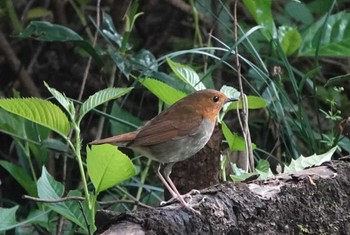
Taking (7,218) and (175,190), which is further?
(7,218)

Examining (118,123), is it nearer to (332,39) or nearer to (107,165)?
(332,39)

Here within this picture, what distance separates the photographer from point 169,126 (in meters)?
3.25

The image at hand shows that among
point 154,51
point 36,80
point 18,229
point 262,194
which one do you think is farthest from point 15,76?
point 262,194

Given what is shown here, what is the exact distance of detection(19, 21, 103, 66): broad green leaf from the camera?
4.02m

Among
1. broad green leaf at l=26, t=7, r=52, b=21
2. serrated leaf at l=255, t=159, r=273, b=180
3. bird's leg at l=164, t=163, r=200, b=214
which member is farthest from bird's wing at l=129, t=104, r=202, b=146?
broad green leaf at l=26, t=7, r=52, b=21

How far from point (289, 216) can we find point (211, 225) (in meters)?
0.30

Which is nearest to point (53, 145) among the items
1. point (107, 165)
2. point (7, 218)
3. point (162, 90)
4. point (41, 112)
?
point (7, 218)

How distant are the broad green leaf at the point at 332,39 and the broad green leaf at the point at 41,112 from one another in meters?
1.50

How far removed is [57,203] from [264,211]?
868 millimetres

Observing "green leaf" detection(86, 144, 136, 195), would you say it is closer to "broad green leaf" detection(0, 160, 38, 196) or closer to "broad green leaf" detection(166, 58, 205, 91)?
"broad green leaf" detection(166, 58, 205, 91)

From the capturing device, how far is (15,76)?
511 cm

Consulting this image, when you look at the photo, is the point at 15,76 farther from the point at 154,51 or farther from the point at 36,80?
the point at 154,51

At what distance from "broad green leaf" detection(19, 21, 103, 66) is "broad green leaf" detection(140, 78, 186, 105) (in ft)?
2.78

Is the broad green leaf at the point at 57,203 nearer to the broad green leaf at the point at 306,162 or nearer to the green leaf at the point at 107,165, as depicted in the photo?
the green leaf at the point at 107,165
